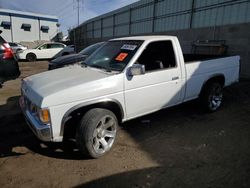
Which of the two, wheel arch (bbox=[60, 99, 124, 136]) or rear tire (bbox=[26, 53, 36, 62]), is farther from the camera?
rear tire (bbox=[26, 53, 36, 62])

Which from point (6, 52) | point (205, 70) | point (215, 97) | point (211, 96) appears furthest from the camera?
point (6, 52)

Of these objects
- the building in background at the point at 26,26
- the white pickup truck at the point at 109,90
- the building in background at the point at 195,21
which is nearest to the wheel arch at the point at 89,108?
the white pickup truck at the point at 109,90

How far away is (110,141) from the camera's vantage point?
356 centimetres

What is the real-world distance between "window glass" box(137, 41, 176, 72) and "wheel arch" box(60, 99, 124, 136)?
906 mm

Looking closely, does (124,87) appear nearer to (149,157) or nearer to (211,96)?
(149,157)

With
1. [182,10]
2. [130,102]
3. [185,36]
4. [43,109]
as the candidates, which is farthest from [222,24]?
[43,109]

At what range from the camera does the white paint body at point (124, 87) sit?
2.96 m

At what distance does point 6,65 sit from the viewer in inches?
231

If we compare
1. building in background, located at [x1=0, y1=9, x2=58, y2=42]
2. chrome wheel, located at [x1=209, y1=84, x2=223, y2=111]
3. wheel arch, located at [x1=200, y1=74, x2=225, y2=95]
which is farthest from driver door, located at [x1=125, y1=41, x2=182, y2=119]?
building in background, located at [x1=0, y1=9, x2=58, y2=42]

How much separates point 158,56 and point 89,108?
1.75m

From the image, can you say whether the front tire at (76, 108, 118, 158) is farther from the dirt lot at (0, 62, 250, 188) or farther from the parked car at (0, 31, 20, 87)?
the parked car at (0, 31, 20, 87)

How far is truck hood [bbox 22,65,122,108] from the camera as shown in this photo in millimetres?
2906

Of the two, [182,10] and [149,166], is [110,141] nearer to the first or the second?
[149,166]

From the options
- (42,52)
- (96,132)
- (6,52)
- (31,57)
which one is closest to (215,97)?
(96,132)
